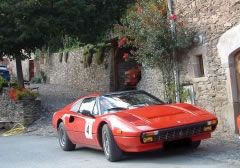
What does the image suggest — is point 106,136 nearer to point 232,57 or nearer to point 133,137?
point 133,137

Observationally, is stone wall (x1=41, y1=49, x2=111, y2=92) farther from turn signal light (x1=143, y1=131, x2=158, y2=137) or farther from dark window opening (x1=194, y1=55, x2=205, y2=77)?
turn signal light (x1=143, y1=131, x2=158, y2=137)

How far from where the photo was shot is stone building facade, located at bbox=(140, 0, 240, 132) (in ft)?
39.2

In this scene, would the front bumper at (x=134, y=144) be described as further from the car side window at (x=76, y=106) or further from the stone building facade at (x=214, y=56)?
the stone building facade at (x=214, y=56)

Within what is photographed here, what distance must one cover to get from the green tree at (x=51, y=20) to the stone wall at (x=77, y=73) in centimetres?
299

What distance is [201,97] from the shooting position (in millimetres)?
13234

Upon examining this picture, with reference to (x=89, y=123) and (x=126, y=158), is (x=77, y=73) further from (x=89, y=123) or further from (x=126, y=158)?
(x=126, y=158)

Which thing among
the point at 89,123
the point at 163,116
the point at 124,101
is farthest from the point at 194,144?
the point at 89,123

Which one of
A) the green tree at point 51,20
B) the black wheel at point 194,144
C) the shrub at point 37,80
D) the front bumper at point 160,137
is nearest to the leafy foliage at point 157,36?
the black wheel at point 194,144

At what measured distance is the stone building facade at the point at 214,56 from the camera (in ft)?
39.2

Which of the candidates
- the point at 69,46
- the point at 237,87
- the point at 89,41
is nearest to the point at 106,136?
the point at 237,87

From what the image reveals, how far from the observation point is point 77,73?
93.3 feet

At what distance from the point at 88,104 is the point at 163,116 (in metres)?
2.22

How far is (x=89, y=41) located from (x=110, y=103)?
36.9ft

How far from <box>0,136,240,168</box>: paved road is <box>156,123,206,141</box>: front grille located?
1.34ft
